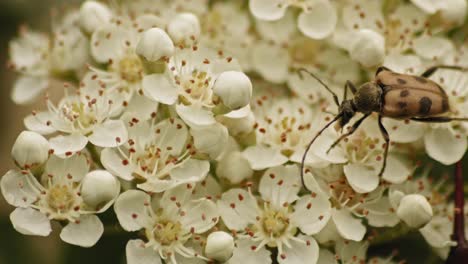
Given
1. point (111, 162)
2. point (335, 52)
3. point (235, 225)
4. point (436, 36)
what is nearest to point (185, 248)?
point (235, 225)

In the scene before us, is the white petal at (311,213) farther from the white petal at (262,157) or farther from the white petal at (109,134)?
the white petal at (109,134)

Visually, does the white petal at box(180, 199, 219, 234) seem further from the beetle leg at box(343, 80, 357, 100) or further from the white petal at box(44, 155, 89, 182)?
the beetle leg at box(343, 80, 357, 100)

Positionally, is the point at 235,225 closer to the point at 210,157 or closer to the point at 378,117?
the point at 210,157

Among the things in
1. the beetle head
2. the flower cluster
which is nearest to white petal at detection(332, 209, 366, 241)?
the flower cluster

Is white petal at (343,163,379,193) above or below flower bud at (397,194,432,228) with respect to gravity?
above

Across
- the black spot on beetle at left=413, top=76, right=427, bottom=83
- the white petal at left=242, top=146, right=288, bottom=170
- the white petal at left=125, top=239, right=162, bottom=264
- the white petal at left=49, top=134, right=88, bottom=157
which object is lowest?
the white petal at left=125, top=239, right=162, bottom=264

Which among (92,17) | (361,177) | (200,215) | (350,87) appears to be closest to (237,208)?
(200,215)

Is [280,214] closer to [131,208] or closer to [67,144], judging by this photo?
[131,208]

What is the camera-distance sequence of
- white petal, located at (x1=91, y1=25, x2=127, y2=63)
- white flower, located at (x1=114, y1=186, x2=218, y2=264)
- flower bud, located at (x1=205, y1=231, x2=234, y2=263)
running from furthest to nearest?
1. white petal, located at (x1=91, y1=25, x2=127, y2=63)
2. white flower, located at (x1=114, y1=186, x2=218, y2=264)
3. flower bud, located at (x1=205, y1=231, x2=234, y2=263)

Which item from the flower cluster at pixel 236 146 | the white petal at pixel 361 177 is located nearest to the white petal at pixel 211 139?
the flower cluster at pixel 236 146
